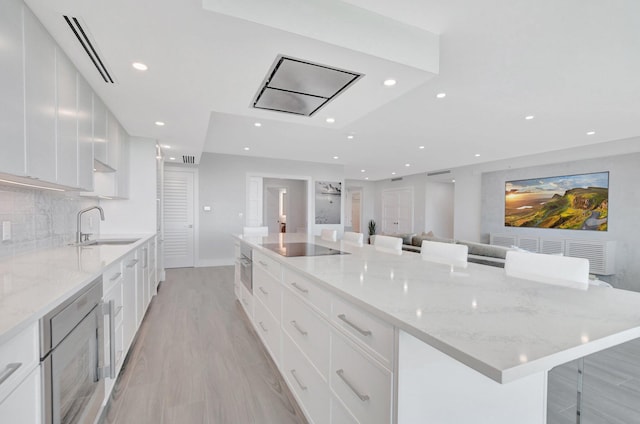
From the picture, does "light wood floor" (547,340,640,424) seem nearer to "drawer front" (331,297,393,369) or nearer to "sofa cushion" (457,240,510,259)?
"sofa cushion" (457,240,510,259)

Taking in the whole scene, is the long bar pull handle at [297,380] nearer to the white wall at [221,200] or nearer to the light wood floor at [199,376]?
the light wood floor at [199,376]

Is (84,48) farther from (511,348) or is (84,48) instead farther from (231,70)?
(511,348)

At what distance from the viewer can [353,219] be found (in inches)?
532

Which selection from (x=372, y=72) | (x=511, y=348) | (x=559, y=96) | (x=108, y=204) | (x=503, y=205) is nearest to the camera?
(x=511, y=348)

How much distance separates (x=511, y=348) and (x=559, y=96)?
353 cm

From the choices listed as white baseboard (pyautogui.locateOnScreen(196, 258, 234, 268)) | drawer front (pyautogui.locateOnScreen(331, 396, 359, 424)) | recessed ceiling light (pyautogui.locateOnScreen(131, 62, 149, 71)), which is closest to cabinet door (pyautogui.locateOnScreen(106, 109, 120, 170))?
recessed ceiling light (pyautogui.locateOnScreen(131, 62, 149, 71))

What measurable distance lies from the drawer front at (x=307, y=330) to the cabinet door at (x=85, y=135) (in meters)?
1.76

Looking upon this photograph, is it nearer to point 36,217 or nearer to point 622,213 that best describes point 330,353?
point 36,217

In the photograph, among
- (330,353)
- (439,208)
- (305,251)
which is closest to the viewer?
(330,353)

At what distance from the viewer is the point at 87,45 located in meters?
1.74

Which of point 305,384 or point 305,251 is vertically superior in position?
point 305,251

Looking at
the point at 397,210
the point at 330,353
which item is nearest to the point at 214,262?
the point at 330,353

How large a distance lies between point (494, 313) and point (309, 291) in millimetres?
863

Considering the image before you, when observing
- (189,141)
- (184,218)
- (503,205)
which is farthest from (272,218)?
(503,205)
